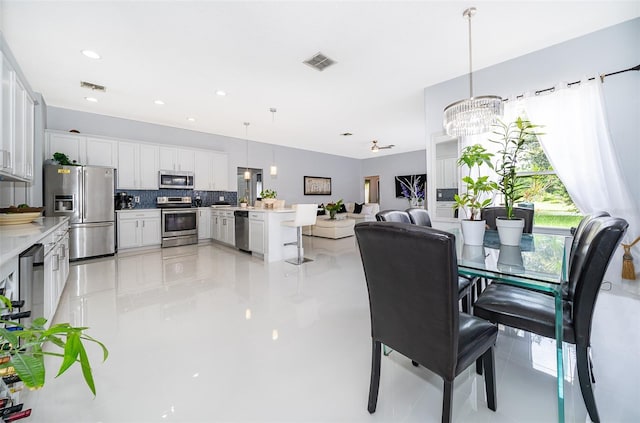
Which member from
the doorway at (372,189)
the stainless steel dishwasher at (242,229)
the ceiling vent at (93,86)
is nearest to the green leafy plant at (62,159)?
the ceiling vent at (93,86)

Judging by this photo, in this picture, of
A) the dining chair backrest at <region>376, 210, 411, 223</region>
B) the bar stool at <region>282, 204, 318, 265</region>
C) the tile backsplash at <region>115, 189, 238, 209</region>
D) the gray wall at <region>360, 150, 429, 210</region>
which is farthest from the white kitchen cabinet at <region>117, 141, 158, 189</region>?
the gray wall at <region>360, 150, 429, 210</region>

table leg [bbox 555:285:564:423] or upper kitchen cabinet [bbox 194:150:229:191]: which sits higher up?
upper kitchen cabinet [bbox 194:150:229:191]

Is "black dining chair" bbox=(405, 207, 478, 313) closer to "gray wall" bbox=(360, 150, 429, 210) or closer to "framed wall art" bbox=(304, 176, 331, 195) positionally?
"framed wall art" bbox=(304, 176, 331, 195)

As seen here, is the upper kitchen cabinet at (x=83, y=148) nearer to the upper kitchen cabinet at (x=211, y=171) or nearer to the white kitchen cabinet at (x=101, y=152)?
the white kitchen cabinet at (x=101, y=152)

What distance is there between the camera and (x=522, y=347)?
6.68 ft

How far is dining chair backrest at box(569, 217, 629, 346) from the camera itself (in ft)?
3.95

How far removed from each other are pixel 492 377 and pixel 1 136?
3.97 metres

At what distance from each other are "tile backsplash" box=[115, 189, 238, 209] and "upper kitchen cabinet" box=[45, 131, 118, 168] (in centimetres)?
67

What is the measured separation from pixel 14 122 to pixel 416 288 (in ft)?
12.3

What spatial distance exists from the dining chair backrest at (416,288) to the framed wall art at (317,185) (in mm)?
7971

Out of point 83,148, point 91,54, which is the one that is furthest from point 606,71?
point 83,148

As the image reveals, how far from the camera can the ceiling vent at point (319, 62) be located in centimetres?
317

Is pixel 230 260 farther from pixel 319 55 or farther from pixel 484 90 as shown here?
pixel 484 90

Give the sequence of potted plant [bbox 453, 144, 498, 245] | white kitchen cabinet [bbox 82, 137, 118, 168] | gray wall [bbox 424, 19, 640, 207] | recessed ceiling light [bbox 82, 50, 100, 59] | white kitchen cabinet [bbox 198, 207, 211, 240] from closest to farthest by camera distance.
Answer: potted plant [bbox 453, 144, 498, 245] → gray wall [bbox 424, 19, 640, 207] → recessed ceiling light [bbox 82, 50, 100, 59] → white kitchen cabinet [bbox 82, 137, 118, 168] → white kitchen cabinet [bbox 198, 207, 211, 240]
